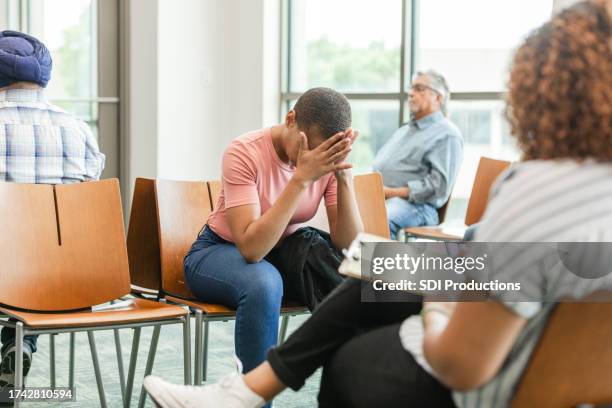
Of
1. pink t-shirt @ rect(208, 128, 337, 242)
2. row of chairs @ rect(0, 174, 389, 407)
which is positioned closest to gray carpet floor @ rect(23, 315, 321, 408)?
row of chairs @ rect(0, 174, 389, 407)

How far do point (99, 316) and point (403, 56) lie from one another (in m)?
3.24

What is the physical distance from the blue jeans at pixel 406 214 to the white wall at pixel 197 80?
5.21 feet

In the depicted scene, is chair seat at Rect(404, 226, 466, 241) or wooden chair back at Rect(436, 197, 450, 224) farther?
wooden chair back at Rect(436, 197, 450, 224)

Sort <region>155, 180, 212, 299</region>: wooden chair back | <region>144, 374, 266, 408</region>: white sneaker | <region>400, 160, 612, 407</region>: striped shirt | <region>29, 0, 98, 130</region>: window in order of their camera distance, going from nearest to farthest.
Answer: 1. <region>400, 160, 612, 407</region>: striped shirt
2. <region>144, 374, 266, 408</region>: white sneaker
3. <region>155, 180, 212, 299</region>: wooden chair back
4. <region>29, 0, 98, 130</region>: window

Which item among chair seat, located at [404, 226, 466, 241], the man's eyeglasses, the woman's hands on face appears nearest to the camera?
the woman's hands on face

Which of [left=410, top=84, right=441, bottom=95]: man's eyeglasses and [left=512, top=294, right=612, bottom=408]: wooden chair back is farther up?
[left=410, top=84, right=441, bottom=95]: man's eyeglasses

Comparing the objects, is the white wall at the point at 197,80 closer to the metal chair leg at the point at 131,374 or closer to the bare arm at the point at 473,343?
the metal chair leg at the point at 131,374

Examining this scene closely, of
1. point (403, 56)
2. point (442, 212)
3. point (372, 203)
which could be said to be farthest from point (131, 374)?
point (403, 56)

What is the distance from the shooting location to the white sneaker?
177 cm

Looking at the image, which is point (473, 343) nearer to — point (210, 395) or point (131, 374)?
point (210, 395)

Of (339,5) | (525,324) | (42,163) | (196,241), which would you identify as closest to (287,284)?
(196,241)

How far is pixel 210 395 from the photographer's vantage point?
1.82 metres

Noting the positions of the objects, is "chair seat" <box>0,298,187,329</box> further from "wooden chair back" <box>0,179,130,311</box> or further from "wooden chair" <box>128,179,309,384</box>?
"wooden chair" <box>128,179,309,384</box>

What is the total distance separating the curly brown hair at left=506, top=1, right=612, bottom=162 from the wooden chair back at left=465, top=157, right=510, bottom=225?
2.59 m
